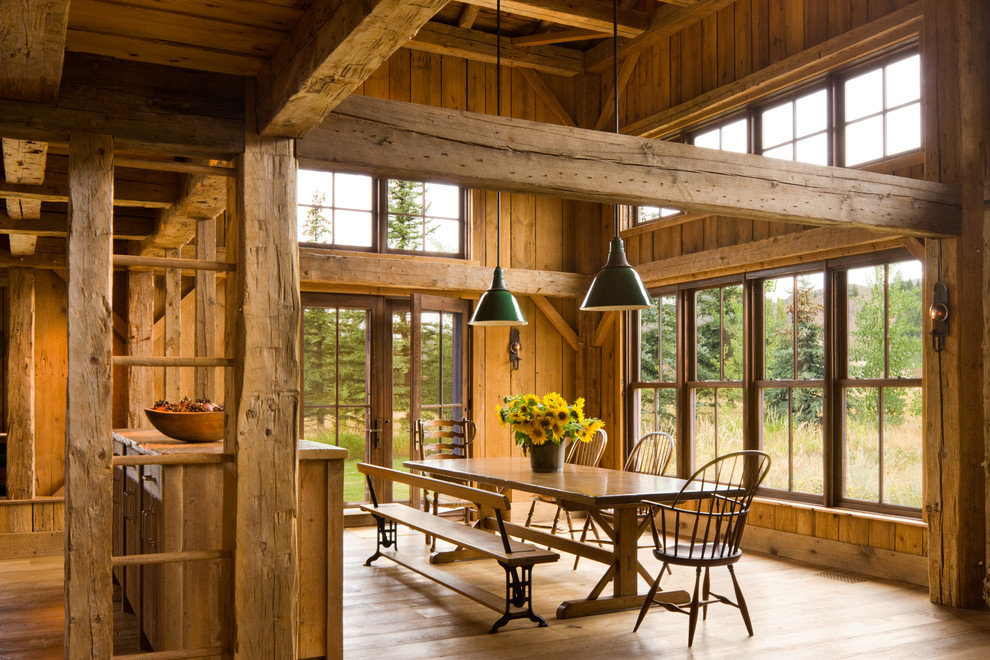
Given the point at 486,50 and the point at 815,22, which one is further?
the point at 486,50

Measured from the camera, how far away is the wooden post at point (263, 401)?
3.28m

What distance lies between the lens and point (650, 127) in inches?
314

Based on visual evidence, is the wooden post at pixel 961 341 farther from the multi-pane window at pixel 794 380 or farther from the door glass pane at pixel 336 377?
the door glass pane at pixel 336 377

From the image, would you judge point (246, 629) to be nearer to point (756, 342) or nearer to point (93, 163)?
point (93, 163)

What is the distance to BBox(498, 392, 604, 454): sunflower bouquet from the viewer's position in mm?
5590

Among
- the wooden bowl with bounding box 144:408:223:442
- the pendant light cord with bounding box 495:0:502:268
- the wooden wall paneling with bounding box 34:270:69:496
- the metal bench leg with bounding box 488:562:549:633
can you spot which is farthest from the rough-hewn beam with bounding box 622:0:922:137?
the wooden wall paneling with bounding box 34:270:69:496

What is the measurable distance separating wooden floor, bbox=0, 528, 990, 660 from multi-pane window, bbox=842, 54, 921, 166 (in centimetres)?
293

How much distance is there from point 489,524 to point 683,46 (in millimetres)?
4375

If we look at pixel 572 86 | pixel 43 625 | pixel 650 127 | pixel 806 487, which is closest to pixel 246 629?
pixel 43 625

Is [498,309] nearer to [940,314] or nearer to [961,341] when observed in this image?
[940,314]

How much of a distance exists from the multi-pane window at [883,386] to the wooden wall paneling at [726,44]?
1.96m

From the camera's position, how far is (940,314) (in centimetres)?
531

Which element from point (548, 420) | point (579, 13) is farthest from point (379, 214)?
point (548, 420)

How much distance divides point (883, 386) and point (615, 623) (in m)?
2.68
